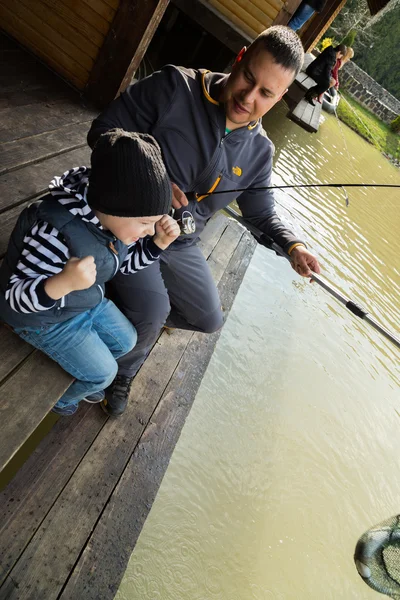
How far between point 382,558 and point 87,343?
2.22 m

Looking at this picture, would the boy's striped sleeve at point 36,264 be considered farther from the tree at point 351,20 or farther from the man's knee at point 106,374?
the tree at point 351,20

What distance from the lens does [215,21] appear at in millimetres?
5492

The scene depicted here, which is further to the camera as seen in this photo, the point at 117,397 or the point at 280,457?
the point at 280,457

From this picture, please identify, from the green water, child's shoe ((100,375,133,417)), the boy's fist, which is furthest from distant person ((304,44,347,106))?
the boy's fist

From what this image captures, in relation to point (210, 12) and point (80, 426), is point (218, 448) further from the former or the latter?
point (210, 12)

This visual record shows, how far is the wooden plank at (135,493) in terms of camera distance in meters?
1.44

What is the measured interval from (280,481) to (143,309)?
156cm

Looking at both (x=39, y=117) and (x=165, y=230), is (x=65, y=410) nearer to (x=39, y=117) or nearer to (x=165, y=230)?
(x=165, y=230)

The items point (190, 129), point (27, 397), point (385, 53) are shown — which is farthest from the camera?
point (385, 53)

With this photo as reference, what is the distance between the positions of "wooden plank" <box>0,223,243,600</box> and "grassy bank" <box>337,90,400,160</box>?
40.5 feet

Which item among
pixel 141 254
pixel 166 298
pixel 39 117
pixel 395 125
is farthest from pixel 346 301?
pixel 395 125

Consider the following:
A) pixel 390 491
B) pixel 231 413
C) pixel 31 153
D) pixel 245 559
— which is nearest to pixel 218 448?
pixel 231 413

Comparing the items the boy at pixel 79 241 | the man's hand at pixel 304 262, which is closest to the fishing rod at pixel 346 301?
the man's hand at pixel 304 262

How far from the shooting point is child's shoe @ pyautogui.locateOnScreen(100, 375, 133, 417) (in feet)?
6.16
